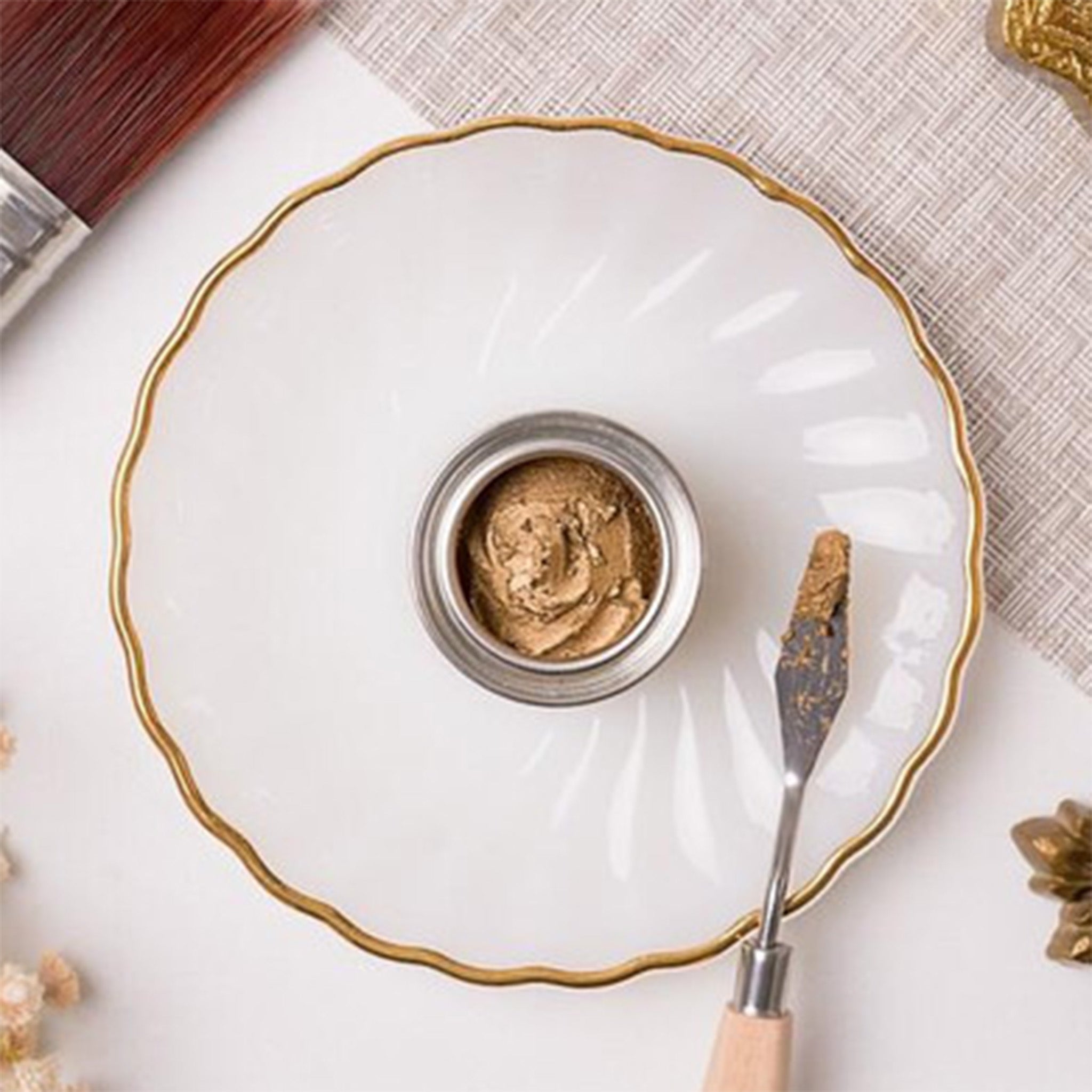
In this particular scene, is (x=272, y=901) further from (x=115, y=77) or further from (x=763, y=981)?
(x=115, y=77)

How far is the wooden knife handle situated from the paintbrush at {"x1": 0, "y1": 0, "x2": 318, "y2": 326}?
1.49 feet

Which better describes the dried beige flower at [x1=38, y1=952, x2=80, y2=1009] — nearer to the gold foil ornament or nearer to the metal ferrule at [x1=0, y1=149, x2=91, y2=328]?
the metal ferrule at [x1=0, y1=149, x2=91, y2=328]

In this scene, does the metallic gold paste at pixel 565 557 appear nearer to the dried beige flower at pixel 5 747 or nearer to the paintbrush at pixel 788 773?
the paintbrush at pixel 788 773

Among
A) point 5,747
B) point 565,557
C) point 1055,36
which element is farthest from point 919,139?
point 5,747

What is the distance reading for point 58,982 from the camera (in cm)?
98

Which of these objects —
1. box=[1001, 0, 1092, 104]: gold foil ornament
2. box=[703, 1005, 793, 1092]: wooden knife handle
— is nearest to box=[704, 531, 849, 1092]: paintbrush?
box=[703, 1005, 793, 1092]: wooden knife handle

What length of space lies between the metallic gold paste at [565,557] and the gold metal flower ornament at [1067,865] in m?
0.21

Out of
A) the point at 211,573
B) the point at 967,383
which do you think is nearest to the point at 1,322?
the point at 211,573

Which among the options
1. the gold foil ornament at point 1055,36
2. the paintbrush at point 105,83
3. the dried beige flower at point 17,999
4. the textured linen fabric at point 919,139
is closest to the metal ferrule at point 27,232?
the paintbrush at point 105,83

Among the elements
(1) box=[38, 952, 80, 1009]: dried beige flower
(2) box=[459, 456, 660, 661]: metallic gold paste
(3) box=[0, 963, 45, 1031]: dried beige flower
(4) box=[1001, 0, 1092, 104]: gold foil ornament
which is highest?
(4) box=[1001, 0, 1092, 104]: gold foil ornament

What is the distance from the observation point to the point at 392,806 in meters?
0.96

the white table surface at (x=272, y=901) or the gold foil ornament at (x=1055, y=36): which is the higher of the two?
the gold foil ornament at (x=1055, y=36)

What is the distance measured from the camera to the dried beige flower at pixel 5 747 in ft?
3.14

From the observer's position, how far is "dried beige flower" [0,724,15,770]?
0.96 meters
